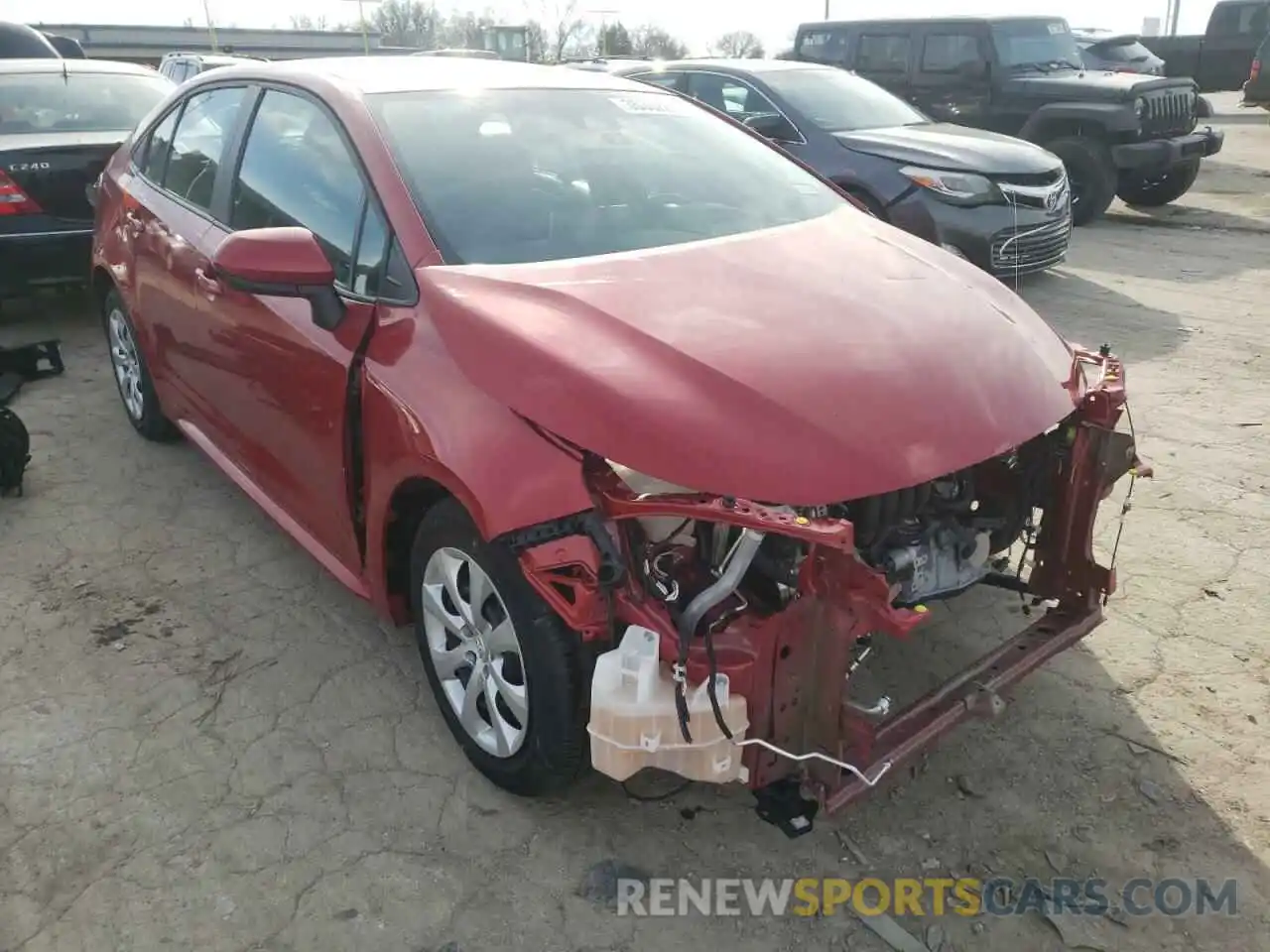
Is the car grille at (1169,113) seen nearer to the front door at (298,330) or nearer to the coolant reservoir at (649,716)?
the front door at (298,330)

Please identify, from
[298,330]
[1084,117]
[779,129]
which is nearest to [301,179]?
[298,330]

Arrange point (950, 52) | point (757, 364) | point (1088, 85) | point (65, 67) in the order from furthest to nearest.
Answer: point (950, 52)
point (1088, 85)
point (65, 67)
point (757, 364)

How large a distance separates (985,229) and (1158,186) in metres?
5.48

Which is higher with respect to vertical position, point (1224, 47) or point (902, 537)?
point (1224, 47)

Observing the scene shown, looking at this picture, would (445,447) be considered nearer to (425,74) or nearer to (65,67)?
(425,74)

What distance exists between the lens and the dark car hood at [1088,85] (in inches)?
402

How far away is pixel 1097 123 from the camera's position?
33.5 ft

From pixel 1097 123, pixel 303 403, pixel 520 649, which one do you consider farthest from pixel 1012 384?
pixel 1097 123

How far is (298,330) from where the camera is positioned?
2.94m

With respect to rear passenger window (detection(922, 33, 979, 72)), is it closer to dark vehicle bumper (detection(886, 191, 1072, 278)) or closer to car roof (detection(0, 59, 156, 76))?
dark vehicle bumper (detection(886, 191, 1072, 278))

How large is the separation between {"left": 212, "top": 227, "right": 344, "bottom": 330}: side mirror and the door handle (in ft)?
2.45

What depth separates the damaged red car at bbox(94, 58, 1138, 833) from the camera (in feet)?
6.93

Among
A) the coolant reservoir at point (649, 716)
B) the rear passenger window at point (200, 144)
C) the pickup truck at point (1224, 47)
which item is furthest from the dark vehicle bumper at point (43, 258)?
the pickup truck at point (1224, 47)

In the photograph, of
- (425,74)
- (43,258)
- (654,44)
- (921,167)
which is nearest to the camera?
(425,74)
